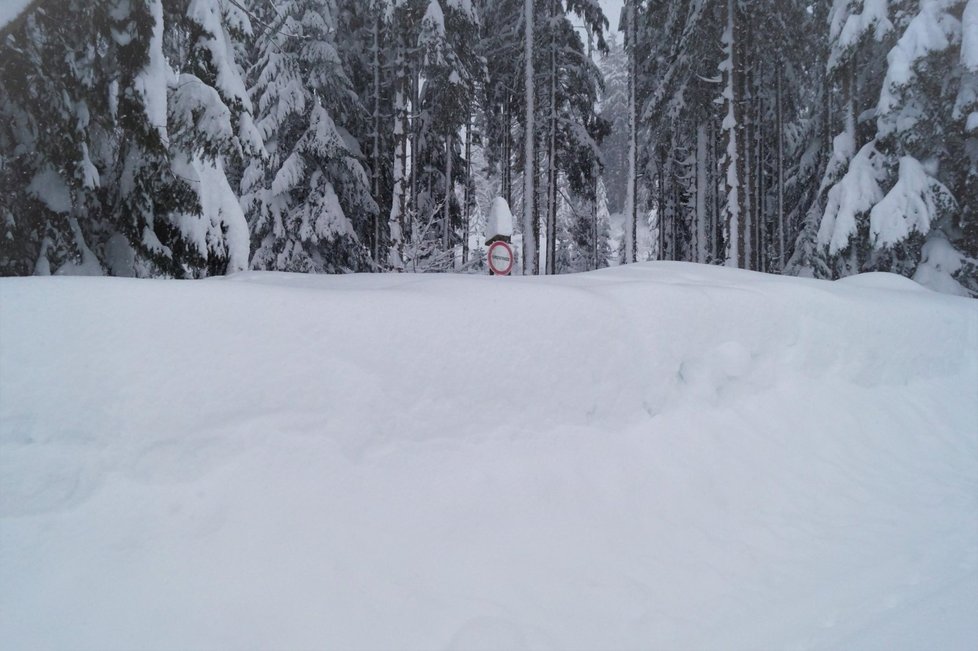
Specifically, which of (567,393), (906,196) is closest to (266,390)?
(567,393)

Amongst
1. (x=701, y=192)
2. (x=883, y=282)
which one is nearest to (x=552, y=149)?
(x=701, y=192)

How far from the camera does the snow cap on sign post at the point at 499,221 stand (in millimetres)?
7809

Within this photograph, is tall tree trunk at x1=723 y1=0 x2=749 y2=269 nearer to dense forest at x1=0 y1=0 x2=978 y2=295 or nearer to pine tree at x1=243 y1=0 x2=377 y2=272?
dense forest at x1=0 y1=0 x2=978 y2=295

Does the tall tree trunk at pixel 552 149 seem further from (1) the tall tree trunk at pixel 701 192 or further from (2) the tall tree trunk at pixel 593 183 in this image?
(1) the tall tree trunk at pixel 701 192

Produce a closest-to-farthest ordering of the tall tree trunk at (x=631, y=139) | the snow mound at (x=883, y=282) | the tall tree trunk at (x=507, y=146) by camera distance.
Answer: the snow mound at (x=883, y=282), the tall tree trunk at (x=631, y=139), the tall tree trunk at (x=507, y=146)

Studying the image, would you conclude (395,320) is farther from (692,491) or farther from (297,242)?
(297,242)

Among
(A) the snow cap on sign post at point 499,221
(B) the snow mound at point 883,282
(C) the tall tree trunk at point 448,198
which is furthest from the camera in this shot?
(C) the tall tree trunk at point 448,198

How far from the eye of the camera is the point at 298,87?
12.9m

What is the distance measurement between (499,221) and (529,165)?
25.2 feet

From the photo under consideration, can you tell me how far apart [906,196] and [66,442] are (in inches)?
526

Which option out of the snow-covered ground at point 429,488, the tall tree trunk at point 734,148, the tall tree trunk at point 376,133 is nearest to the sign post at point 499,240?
the snow-covered ground at point 429,488

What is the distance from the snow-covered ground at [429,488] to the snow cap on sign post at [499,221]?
A: 11.3ft

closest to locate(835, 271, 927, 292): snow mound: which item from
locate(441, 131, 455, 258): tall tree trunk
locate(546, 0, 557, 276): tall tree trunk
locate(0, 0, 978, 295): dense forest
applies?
locate(0, 0, 978, 295): dense forest

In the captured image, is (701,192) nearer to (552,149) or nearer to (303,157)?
(552,149)
